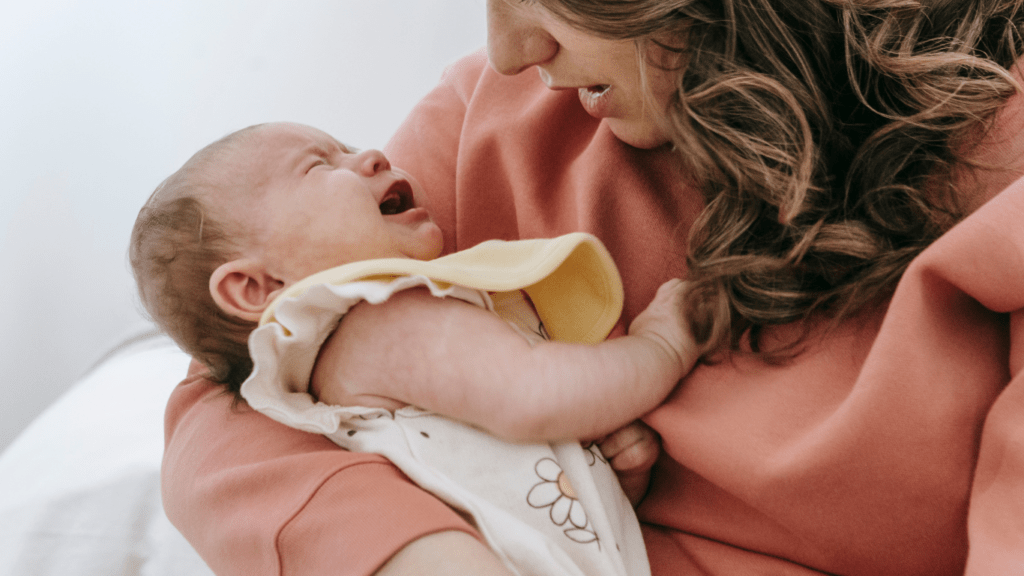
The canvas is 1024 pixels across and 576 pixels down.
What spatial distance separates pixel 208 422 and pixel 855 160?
2.53 feet

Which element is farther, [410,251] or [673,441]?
[410,251]

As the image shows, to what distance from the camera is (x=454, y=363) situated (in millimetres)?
680

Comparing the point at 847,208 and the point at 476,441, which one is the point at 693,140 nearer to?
the point at 847,208

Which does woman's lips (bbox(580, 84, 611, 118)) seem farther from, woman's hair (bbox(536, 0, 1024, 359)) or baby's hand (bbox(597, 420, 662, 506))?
baby's hand (bbox(597, 420, 662, 506))

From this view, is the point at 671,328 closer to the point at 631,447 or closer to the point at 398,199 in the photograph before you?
the point at 631,447

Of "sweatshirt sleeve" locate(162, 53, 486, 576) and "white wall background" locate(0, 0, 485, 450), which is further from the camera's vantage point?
"white wall background" locate(0, 0, 485, 450)

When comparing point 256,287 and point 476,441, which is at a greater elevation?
point 256,287

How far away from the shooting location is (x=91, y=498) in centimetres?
113

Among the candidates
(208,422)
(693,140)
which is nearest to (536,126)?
(693,140)

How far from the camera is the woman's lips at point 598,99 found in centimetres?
81

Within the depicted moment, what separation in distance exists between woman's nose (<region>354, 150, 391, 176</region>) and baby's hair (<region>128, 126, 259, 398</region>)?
0.14 m

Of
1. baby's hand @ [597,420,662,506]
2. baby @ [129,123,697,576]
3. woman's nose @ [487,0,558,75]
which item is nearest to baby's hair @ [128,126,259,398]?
baby @ [129,123,697,576]

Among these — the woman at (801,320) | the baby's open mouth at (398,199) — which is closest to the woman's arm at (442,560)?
the woman at (801,320)

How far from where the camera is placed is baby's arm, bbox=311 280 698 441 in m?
0.68
